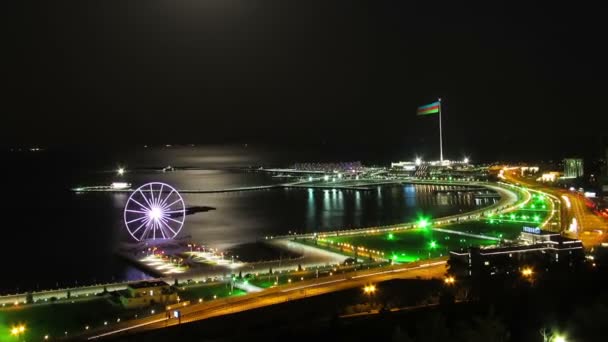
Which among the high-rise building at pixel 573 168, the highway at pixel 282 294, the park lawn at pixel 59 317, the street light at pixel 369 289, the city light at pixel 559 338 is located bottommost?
the park lawn at pixel 59 317

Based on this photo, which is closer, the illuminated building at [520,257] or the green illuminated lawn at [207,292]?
the green illuminated lawn at [207,292]

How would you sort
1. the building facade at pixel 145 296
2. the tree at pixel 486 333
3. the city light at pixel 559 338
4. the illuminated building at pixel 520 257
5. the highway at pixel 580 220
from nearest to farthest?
the tree at pixel 486 333, the city light at pixel 559 338, the building facade at pixel 145 296, the illuminated building at pixel 520 257, the highway at pixel 580 220

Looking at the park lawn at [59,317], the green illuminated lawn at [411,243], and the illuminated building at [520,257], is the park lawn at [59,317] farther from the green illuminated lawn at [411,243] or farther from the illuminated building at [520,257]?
the green illuminated lawn at [411,243]

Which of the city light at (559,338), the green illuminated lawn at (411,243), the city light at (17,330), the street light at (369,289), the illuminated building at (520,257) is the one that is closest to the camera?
the city light at (559,338)

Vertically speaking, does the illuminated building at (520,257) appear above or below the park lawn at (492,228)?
above

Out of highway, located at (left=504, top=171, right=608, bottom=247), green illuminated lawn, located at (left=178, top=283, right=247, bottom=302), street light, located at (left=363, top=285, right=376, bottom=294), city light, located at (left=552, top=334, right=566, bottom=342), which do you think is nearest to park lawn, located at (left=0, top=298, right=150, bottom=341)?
green illuminated lawn, located at (left=178, top=283, right=247, bottom=302)

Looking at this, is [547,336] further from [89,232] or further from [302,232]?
[89,232]

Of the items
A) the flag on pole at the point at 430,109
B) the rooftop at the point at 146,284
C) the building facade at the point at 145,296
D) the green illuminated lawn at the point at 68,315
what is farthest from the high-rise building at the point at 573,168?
the building facade at the point at 145,296

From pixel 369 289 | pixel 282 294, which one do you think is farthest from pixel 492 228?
pixel 282 294
